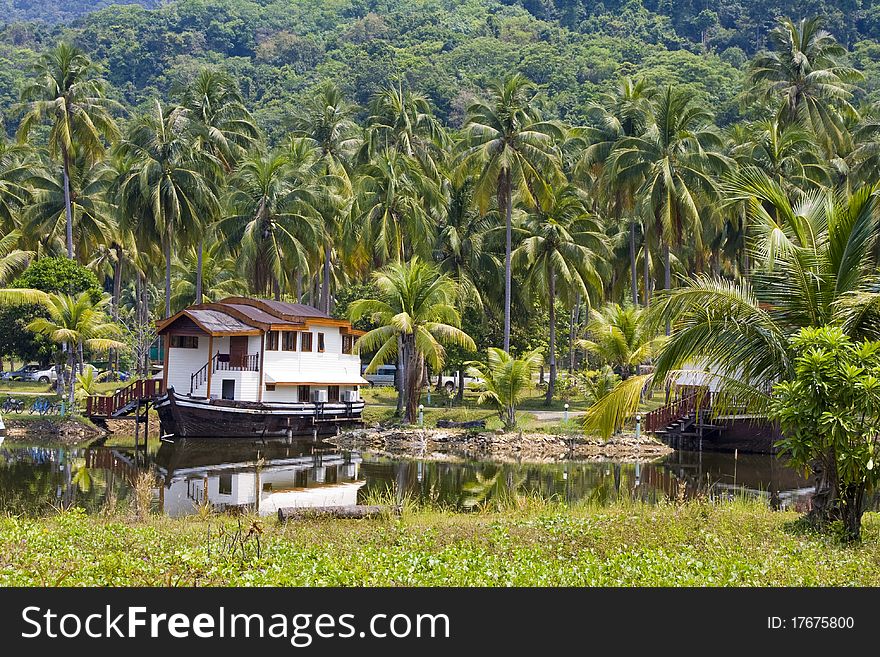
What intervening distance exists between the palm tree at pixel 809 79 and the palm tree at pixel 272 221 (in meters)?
26.7

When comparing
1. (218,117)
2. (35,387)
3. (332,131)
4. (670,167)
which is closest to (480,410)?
(670,167)

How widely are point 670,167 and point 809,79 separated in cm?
1264

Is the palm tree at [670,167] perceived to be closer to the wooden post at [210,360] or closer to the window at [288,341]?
the window at [288,341]

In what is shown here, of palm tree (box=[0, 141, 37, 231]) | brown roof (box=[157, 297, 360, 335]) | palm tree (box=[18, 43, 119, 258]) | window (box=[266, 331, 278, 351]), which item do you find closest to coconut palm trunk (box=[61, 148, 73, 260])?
palm tree (box=[18, 43, 119, 258])

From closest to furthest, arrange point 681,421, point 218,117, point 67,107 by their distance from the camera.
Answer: point 681,421
point 67,107
point 218,117

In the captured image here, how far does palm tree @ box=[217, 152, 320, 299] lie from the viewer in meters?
48.7

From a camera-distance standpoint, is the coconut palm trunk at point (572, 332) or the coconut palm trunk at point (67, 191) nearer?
the coconut palm trunk at point (67, 191)

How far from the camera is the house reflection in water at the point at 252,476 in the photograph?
80.9ft

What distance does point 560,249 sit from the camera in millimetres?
48938

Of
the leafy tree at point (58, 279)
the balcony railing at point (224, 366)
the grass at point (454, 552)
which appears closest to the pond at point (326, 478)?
the balcony railing at point (224, 366)

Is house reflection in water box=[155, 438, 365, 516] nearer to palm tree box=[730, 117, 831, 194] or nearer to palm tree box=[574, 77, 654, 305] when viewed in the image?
palm tree box=[574, 77, 654, 305]

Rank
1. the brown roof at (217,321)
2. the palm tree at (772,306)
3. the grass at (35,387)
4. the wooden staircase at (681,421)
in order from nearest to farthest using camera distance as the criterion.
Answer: the palm tree at (772,306), the wooden staircase at (681,421), the brown roof at (217,321), the grass at (35,387)

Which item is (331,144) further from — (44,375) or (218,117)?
(44,375)
